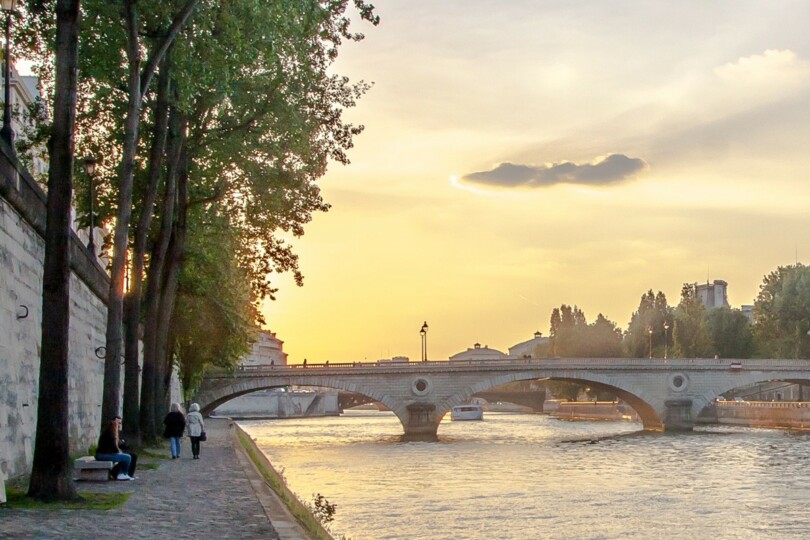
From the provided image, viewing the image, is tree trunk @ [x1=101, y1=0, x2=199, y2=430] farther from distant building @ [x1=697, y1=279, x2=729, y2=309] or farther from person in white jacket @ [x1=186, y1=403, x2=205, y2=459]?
distant building @ [x1=697, y1=279, x2=729, y2=309]

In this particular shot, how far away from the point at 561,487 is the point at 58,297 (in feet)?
71.5

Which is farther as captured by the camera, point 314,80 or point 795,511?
point 314,80

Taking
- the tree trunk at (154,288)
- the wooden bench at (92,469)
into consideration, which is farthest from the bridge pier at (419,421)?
the wooden bench at (92,469)

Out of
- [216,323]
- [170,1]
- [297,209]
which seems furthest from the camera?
[216,323]

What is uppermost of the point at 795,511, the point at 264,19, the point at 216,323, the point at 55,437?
the point at 264,19

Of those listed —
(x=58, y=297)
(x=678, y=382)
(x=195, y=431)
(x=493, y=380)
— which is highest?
(x=58, y=297)

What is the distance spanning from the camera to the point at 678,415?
78.2 meters

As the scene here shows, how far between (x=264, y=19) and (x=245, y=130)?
947 centimetres

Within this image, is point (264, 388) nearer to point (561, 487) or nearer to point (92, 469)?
point (561, 487)

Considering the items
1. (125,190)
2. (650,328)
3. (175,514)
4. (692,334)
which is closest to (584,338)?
(650,328)

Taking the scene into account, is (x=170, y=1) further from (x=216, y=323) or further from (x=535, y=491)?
(x=216, y=323)

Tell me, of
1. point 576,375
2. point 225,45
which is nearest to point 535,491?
point 225,45

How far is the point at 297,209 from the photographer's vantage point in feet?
116

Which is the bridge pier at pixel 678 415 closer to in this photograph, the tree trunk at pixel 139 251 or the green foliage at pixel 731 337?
the green foliage at pixel 731 337
